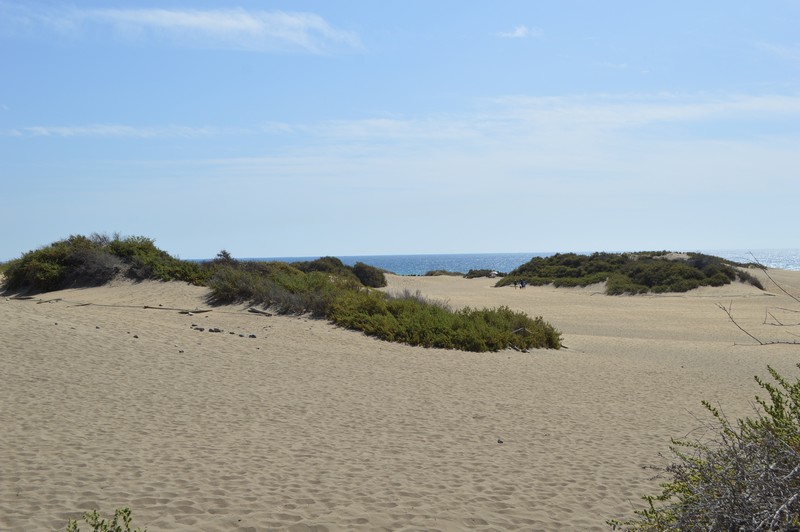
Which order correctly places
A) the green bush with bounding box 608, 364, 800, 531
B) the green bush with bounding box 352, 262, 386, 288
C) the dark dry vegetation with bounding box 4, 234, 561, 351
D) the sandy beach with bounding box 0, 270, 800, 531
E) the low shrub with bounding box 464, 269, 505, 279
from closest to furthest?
the green bush with bounding box 608, 364, 800, 531, the sandy beach with bounding box 0, 270, 800, 531, the dark dry vegetation with bounding box 4, 234, 561, 351, the green bush with bounding box 352, 262, 386, 288, the low shrub with bounding box 464, 269, 505, 279

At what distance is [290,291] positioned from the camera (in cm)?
2559

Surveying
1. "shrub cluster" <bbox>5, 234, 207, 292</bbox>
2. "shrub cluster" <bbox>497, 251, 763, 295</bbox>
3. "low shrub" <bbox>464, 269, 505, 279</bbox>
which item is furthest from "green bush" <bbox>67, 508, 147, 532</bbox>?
"low shrub" <bbox>464, 269, 505, 279</bbox>

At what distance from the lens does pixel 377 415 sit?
11.4 m

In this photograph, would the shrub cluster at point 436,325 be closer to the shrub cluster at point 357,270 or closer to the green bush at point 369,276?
the green bush at point 369,276

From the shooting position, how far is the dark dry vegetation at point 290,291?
2092 cm

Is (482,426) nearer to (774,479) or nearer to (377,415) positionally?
(377,415)

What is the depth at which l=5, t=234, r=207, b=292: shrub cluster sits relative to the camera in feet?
94.8

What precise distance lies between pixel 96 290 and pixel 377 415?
20323 millimetres

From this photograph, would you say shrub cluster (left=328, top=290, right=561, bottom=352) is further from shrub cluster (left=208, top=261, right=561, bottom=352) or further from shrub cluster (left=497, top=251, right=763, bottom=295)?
shrub cluster (left=497, top=251, right=763, bottom=295)

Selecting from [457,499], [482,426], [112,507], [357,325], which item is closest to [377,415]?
[482,426]

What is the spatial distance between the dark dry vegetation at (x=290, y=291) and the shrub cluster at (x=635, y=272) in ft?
71.0

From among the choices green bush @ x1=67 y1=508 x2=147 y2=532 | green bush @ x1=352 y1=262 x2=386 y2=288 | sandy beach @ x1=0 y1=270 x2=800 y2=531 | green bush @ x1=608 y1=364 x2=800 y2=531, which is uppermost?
green bush @ x1=352 y1=262 x2=386 y2=288

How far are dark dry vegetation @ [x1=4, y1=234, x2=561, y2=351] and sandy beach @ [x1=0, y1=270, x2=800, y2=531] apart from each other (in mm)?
917

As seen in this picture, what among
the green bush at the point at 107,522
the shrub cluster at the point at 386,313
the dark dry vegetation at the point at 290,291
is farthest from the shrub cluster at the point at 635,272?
the green bush at the point at 107,522
